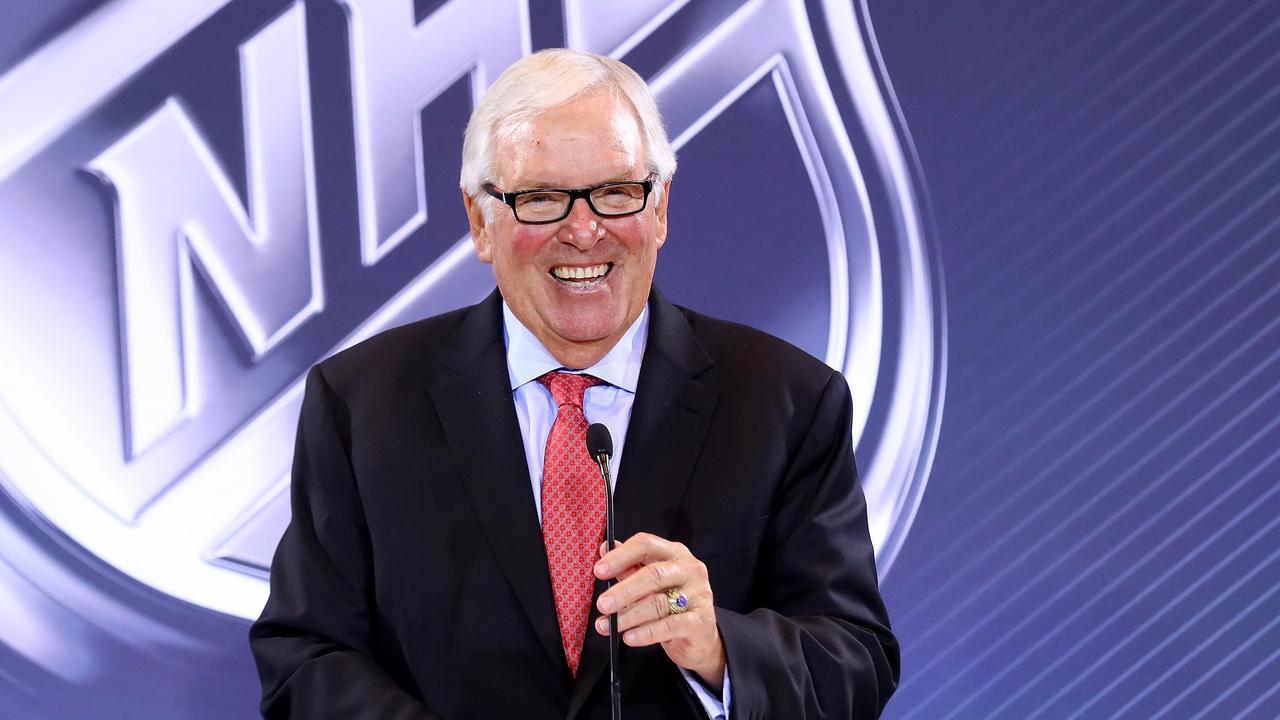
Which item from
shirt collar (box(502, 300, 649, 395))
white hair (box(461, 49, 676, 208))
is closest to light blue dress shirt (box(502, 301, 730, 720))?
shirt collar (box(502, 300, 649, 395))

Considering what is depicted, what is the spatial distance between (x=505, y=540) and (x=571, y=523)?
3.6 inches

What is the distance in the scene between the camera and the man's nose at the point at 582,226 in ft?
5.69

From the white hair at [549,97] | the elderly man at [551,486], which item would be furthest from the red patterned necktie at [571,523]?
the white hair at [549,97]

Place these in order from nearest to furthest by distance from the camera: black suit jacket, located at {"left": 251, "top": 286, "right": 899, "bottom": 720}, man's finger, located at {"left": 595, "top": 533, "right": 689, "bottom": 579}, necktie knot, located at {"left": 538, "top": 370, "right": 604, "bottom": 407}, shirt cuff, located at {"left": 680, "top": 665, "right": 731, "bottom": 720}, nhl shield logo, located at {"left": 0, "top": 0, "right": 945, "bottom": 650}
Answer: man's finger, located at {"left": 595, "top": 533, "right": 689, "bottom": 579}, shirt cuff, located at {"left": 680, "top": 665, "right": 731, "bottom": 720}, black suit jacket, located at {"left": 251, "top": 286, "right": 899, "bottom": 720}, necktie knot, located at {"left": 538, "top": 370, "right": 604, "bottom": 407}, nhl shield logo, located at {"left": 0, "top": 0, "right": 945, "bottom": 650}

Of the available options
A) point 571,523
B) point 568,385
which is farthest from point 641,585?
point 568,385

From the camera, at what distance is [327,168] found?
8.64 feet

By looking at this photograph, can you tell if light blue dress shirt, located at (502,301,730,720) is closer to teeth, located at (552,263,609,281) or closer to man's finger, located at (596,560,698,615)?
teeth, located at (552,263,609,281)

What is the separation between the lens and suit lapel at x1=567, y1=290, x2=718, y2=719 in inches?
66.8

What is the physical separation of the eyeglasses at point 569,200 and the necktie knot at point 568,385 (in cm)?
23

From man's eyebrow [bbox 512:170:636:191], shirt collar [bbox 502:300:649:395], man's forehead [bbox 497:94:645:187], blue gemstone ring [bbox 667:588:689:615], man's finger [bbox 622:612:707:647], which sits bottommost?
man's finger [bbox 622:612:707:647]

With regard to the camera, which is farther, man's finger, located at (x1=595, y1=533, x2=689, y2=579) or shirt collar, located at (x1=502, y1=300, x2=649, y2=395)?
shirt collar, located at (x1=502, y1=300, x2=649, y2=395)

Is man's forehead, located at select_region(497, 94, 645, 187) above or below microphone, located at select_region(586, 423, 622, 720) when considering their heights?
above

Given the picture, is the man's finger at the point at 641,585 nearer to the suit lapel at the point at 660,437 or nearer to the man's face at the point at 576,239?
the suit lapel at the point at 660,437

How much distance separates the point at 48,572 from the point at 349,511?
3.63ft
